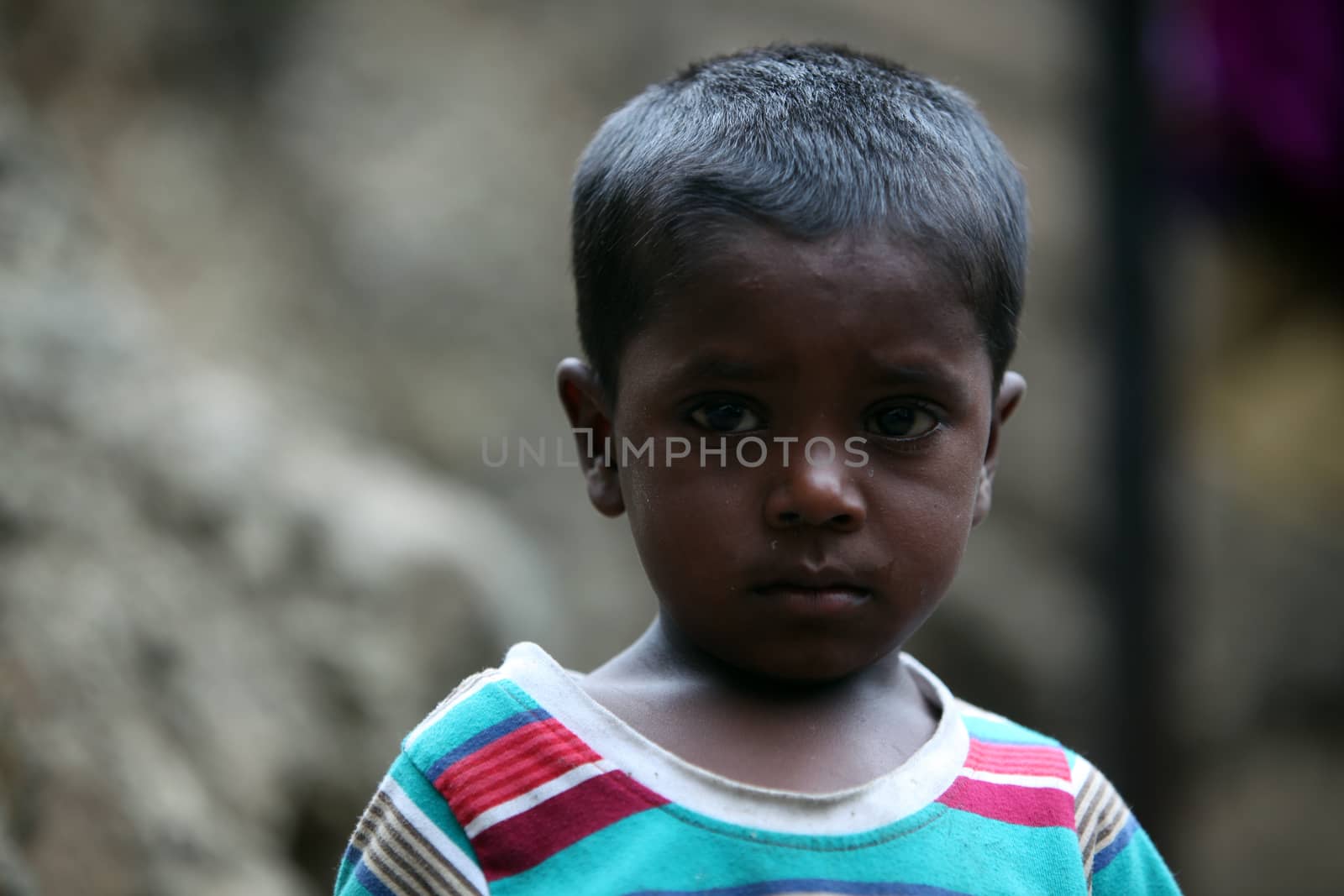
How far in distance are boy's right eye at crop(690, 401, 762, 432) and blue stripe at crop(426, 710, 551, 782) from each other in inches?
13.7

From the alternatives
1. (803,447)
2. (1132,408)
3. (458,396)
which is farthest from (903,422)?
(458,396)

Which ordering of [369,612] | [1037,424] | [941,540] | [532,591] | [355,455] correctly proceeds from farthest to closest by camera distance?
[1037,424]
[355,455]
[532,591]
[369,612]
[941,540]

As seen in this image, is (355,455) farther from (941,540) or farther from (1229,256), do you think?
(1229,256)

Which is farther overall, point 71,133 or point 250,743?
point 71,133

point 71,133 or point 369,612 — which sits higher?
point 71,133

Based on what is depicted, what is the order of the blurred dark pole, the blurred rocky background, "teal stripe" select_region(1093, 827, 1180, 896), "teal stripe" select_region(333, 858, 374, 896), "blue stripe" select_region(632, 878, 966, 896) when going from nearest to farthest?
1. "blue stripe" select_region(632, 878, 966, 896)
2. "teal stripe" select_region(333, 858, 374, 896)
3. "teal stripe" select_region(1093, 827, 1180, 896)
4. the blurred rocky background
5. the blurred dark pole

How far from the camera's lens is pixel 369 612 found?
314 cm

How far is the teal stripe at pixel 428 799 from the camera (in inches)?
54.6

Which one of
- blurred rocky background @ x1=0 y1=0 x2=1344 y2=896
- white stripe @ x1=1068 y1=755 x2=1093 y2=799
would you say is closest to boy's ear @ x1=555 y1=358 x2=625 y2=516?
white stripe @ x1=1068 y1=755 x2=1093 y2=799

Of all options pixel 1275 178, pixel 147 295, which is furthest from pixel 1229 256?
pixel 147 295

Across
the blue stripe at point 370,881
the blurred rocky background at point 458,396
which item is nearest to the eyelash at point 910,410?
the blue stripe at point 370,881

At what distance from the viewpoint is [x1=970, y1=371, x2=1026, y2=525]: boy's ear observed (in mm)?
1599

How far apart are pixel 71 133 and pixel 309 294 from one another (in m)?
1.07

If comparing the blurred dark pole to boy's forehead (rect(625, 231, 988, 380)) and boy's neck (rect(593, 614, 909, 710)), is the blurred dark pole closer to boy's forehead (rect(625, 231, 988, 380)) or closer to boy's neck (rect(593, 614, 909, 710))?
boy's neck (rect(593, 614, 909, 710))
